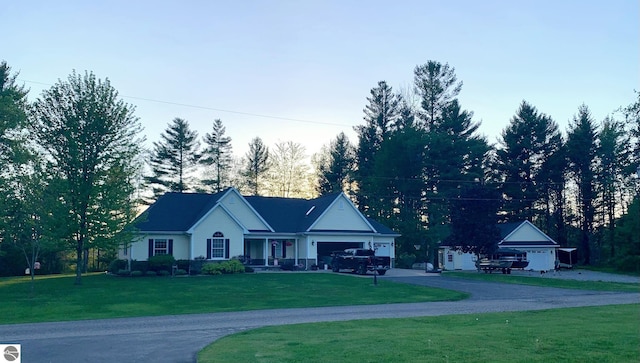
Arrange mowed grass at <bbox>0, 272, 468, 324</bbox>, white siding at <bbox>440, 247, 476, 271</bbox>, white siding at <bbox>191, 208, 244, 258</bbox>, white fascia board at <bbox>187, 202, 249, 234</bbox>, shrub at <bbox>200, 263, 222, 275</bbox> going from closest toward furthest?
mowed grass at <bbox>0, 272, 468, 324</bbox>
shrub at <bbox>200, 263, 222, 275</bbox>
white fascia board at <bbox>187, 202, 249, 234</bbox>
white siding at <bbox>191, 208, 244, 258</bbox>
white siding at <bbox>440, 247, 476, 271</bbox>

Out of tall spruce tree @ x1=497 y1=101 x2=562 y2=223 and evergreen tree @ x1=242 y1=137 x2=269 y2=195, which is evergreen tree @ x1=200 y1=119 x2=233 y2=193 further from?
tall spruce tree @ x1=497 y1=101 x2=562 y2=223

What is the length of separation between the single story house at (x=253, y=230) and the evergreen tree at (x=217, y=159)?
69.1 ft

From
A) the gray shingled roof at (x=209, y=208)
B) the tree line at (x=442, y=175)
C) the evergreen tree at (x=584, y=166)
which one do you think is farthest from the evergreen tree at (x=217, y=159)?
the evergreen tree at (x=584, y=166)

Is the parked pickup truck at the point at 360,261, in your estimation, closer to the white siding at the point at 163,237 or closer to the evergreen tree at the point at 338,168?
the white siding at the point at 163,237

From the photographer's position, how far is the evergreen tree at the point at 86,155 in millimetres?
30906

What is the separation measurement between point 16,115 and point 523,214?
52966 mm

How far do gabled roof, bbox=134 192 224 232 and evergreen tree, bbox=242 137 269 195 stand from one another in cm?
2664

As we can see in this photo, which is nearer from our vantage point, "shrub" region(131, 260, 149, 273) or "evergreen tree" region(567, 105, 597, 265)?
"shrub" region(131, 260, 149, 273)

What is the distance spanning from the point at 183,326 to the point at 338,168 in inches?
2321

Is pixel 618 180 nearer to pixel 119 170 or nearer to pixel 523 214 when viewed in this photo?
pixel 523 214

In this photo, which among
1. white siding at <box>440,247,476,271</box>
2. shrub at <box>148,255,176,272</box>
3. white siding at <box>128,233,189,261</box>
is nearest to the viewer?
shrub at <box>148,255,176,272</box>

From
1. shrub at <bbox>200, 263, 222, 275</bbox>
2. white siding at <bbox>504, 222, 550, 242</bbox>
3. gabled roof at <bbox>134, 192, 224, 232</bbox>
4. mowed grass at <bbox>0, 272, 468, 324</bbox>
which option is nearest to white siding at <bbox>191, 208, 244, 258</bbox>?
gabled roof at <bbox>134, 192, 224, 232</bbox>

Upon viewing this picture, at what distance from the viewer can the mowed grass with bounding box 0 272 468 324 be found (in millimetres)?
20266

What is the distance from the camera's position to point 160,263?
3762 centimetres
